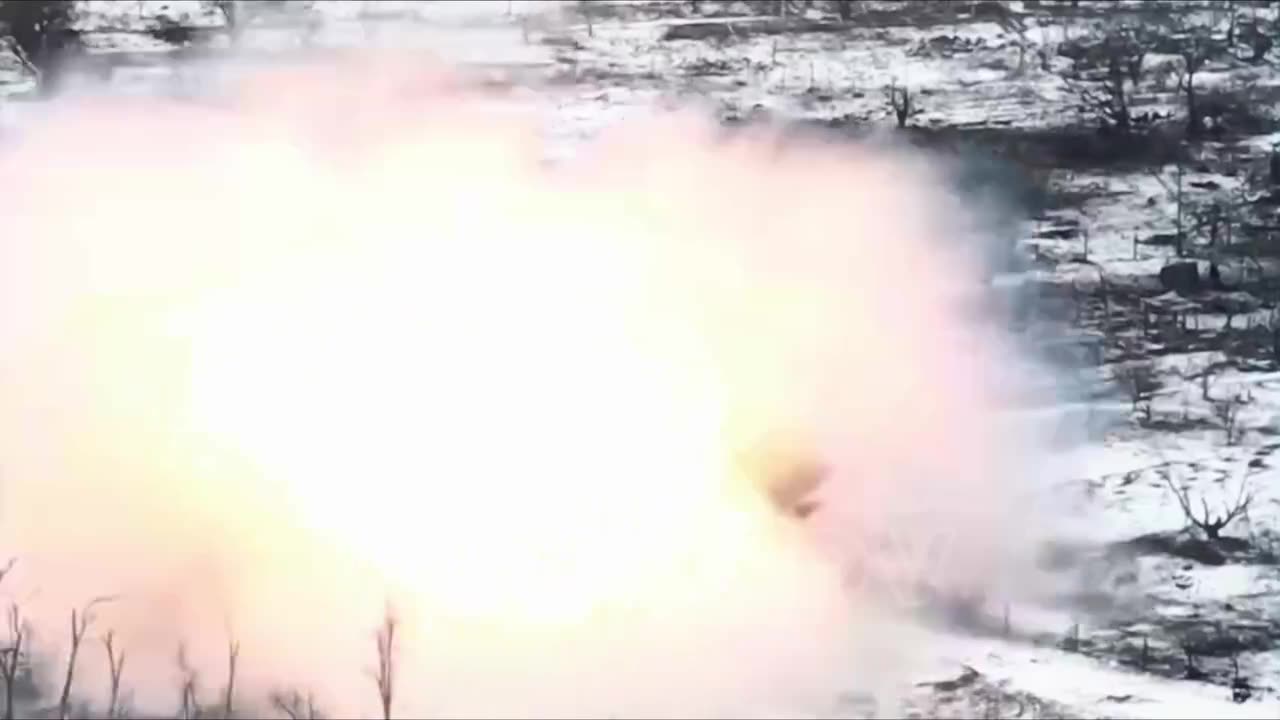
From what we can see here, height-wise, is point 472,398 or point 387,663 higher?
point 472,398

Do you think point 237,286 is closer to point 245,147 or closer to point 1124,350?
point 245,147

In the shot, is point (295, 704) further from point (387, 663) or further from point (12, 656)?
point (12, 656)

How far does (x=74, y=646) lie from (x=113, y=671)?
0.10 feet

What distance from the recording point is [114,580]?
0.99 m

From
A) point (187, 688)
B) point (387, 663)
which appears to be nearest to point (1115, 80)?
point (387, 663)

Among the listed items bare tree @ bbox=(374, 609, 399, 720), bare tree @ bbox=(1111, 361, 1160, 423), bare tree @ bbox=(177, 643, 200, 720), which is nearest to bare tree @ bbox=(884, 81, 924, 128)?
bare tree @ bbox=(1111, 361, 1160, 423)

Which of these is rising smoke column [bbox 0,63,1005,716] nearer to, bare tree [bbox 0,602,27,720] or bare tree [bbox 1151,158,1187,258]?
bare tree [bbox 0,602,27,720]

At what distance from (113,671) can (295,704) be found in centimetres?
11

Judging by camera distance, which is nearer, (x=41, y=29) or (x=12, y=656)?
(x=12, y=656)

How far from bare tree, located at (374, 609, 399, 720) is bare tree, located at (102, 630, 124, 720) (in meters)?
0.16

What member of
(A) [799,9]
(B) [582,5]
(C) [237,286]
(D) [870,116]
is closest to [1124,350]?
(D) [870,116]

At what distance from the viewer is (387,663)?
3.23 ft

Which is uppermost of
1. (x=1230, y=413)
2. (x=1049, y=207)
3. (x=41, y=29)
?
(x=41, y=29)

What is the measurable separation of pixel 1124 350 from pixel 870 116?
24cm
